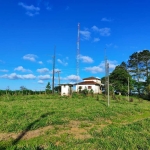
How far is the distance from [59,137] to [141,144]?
3078mm

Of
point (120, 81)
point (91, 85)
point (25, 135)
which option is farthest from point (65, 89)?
point (25, 135)

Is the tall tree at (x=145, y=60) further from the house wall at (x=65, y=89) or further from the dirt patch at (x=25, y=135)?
the dirt patch at (x=25, y=135)

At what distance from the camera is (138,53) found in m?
53.0

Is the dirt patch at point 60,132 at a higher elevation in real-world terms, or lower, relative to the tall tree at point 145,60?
lower

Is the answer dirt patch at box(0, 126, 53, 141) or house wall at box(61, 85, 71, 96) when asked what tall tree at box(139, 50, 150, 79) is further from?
dirt patch at box(0, 126, 53, 141)

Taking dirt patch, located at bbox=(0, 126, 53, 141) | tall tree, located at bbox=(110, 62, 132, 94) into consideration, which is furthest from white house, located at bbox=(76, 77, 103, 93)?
dirt patch, located at bbox=(0, 126, 53, 141)

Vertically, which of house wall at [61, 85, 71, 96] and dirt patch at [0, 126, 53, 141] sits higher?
house wall at [61, 85, 71, 96]

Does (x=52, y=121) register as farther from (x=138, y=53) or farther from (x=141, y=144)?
(x=138, y=53)

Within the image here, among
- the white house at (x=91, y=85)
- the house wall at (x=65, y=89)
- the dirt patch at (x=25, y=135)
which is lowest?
the dirt patch at (x=25, y=135)

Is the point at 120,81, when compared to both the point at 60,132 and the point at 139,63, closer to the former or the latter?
the point at 139,63

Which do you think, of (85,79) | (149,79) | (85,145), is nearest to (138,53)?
(149,79)

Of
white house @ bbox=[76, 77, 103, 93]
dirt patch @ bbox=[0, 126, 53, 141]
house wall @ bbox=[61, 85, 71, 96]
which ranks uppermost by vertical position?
white house @ bbox=[76, 77, 103, 93]

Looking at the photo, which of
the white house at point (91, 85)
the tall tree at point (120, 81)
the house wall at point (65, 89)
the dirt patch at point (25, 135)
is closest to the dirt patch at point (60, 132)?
the dirt patch at point (25, 135)

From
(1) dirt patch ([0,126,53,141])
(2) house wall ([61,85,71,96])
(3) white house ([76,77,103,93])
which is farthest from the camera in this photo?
(3) white house ([76,77,103,93])
